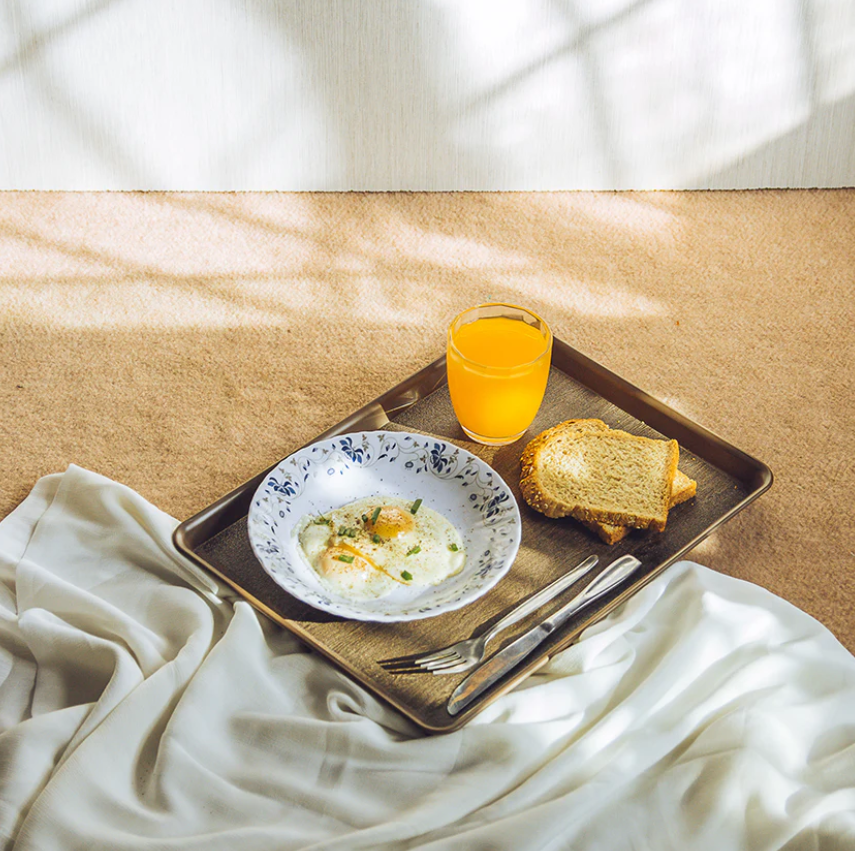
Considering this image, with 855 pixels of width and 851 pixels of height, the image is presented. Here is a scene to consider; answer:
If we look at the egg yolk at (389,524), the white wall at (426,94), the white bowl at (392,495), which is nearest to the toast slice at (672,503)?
the white bowl at (392,495)

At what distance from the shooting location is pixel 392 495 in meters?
1.31

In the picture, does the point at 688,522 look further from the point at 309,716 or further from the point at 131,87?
the point at 131,87

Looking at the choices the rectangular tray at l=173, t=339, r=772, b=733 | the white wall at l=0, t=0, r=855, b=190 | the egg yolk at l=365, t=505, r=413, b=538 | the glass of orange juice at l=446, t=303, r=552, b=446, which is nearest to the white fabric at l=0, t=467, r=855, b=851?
the rectangular tray at l=173, t=339, r=772, b=733

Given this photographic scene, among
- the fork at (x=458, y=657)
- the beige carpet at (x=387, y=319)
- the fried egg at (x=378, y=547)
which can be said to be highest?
the fried egg at (x=378, y=547)

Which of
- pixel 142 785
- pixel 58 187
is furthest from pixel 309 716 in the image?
pixel 58 187

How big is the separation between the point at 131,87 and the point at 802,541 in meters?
1.66

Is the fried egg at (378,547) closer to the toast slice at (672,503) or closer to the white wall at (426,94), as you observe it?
the toast slice at (672,503)

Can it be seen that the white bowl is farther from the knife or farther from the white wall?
the white wall

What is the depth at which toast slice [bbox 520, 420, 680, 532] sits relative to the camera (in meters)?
1.27

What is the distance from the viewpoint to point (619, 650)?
118 centimetres

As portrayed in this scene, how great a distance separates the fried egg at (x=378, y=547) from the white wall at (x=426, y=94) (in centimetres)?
125

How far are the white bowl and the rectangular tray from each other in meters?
0.04

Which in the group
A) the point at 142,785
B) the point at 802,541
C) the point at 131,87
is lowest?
the point at 802,541

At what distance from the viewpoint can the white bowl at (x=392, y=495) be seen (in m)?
1.15
